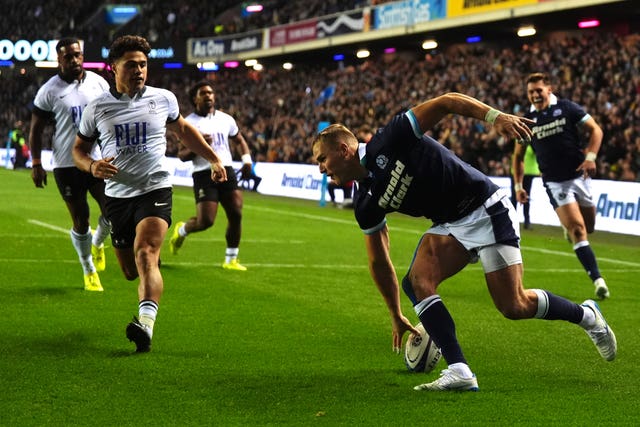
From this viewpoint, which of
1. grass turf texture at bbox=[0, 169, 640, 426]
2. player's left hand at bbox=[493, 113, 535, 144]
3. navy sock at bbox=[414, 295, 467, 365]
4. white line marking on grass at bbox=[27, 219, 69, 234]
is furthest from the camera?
white line marking on grass at bbox=[27, 219, 69, 234]

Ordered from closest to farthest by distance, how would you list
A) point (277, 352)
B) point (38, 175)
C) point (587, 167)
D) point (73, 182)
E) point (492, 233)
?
point (492, 233) < point (277, 352) < point (38, 175) < point (73, 182) < point (587, 167)

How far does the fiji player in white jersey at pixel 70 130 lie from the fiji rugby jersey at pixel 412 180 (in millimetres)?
5006

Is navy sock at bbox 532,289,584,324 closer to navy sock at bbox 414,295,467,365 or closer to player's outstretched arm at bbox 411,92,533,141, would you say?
navy sock at bbox 414,295,467,365

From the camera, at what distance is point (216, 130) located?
47.0ft

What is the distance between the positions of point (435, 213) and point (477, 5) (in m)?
29.2

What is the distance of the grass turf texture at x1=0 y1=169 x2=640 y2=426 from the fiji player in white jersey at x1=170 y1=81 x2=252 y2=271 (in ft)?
1.61

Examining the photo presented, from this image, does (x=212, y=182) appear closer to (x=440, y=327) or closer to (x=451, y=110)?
(x=440, y=327)

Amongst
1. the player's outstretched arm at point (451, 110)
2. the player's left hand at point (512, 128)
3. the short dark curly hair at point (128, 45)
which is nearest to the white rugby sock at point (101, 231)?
the short dark curly hair at point (128, 45)

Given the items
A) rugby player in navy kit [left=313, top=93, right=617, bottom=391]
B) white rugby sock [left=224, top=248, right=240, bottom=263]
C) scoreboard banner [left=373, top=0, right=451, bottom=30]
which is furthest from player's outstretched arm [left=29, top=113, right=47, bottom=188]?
scoreboard banner [left=373, top=0, right=451, bottom=30]

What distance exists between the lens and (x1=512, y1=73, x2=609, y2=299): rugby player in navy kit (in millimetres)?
12398

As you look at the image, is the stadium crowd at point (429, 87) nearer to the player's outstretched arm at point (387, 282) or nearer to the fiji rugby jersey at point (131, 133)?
the fiji rugby jersey at point (131, 133)

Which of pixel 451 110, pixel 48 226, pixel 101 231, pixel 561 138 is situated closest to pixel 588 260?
pixel 561 138

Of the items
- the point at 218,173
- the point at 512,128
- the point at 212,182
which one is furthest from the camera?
the point at 212,182

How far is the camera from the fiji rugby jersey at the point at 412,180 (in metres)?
6.55
